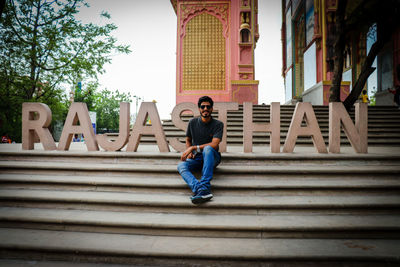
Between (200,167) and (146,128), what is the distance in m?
1.72

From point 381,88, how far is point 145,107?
13193mm

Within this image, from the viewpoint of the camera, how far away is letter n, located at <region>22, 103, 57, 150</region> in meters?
4.97

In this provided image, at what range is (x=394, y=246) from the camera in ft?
8.13

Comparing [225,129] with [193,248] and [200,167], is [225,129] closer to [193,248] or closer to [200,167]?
[200,167]

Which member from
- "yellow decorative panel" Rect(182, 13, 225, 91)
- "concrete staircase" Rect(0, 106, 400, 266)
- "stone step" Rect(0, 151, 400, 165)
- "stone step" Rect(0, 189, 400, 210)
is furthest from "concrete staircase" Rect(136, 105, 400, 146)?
"yellow decorative panel" Rect(182, 13, 225, 91)

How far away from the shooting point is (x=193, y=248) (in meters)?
2.44

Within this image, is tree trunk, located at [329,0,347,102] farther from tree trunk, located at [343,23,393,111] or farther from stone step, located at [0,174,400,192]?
stone step, located at [0,174,400,192]

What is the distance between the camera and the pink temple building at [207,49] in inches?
516

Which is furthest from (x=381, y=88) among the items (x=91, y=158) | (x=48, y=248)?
(x=48, y=248)

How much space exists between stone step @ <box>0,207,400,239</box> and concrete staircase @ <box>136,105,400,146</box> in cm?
414

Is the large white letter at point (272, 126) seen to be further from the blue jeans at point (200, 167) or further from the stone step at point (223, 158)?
the blue jeans at point (200, 167)

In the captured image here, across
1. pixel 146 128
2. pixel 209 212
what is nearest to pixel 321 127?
pixel 146 128

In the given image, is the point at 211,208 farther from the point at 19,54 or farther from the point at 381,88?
the point at 381,88

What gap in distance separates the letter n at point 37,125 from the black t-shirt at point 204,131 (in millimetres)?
3370
